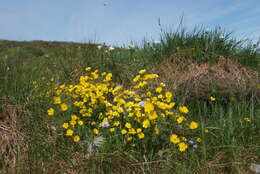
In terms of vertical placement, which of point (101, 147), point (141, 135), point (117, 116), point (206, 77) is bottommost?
point (101, 147)

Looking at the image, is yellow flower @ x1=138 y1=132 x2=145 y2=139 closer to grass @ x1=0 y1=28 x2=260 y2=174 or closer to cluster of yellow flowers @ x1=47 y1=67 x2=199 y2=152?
cluster of yellow flowers @ x1=47 y1=67 x2=199 y2=152

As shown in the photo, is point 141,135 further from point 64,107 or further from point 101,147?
point 64,107

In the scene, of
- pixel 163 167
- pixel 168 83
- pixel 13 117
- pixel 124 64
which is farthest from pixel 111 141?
pixel 124 64

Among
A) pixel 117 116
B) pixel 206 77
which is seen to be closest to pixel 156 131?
pixel 117 116

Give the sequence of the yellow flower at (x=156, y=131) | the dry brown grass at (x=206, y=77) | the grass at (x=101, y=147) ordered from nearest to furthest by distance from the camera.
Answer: the grass at (x=101, y=147)
the yellow flower at (x=156, y=131)
the dry brown grass at (x=206, y=77)

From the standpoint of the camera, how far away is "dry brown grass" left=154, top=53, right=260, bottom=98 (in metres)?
3.03

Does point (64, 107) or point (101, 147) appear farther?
point (64, 107)

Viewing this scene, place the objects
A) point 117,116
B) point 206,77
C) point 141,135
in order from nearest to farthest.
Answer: point 141,135 < point 117,116 < point 206,77

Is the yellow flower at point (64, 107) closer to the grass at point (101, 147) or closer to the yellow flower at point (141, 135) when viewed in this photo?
the grass at point (101, 147)

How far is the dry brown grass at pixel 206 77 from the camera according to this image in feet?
9.95

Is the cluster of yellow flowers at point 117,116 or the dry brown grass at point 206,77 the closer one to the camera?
the cluster of yellow flowers at point 117,116

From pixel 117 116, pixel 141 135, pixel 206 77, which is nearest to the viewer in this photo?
pixel 141 135

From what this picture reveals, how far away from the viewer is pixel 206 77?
10.3 feet

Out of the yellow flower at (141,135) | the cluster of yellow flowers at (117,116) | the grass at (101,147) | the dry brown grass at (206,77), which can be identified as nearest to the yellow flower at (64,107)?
the cluster of yellow flowers at (117,116)
